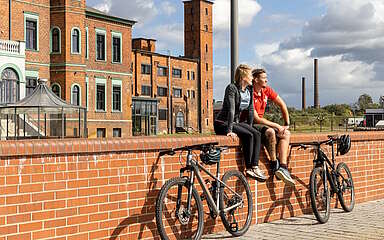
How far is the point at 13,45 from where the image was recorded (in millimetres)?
40156

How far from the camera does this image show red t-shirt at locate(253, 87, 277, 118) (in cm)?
836

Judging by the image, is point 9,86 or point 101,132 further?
point 101,132

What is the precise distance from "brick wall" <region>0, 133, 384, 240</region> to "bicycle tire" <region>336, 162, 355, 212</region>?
7.12 ft

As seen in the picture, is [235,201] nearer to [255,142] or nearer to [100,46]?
[255,142]

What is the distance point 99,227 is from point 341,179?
4.68 m

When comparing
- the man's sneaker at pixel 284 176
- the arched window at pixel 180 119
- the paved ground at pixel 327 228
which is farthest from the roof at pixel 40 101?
the arched window at pixel 180 119

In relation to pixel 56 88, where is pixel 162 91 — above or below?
above

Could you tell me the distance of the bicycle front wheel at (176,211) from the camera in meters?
6.20

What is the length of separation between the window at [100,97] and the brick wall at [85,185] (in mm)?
43920

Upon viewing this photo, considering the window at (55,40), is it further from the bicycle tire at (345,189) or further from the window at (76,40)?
the bicycle tire at (345,189)

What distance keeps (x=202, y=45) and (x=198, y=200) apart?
85460 mm

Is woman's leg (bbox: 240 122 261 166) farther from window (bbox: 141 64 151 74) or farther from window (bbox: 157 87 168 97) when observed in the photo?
window (bbox: 157 87 168 97)

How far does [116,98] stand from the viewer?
5316 cm

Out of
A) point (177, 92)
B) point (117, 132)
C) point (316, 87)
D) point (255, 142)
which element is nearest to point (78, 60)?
point (117, 132)
